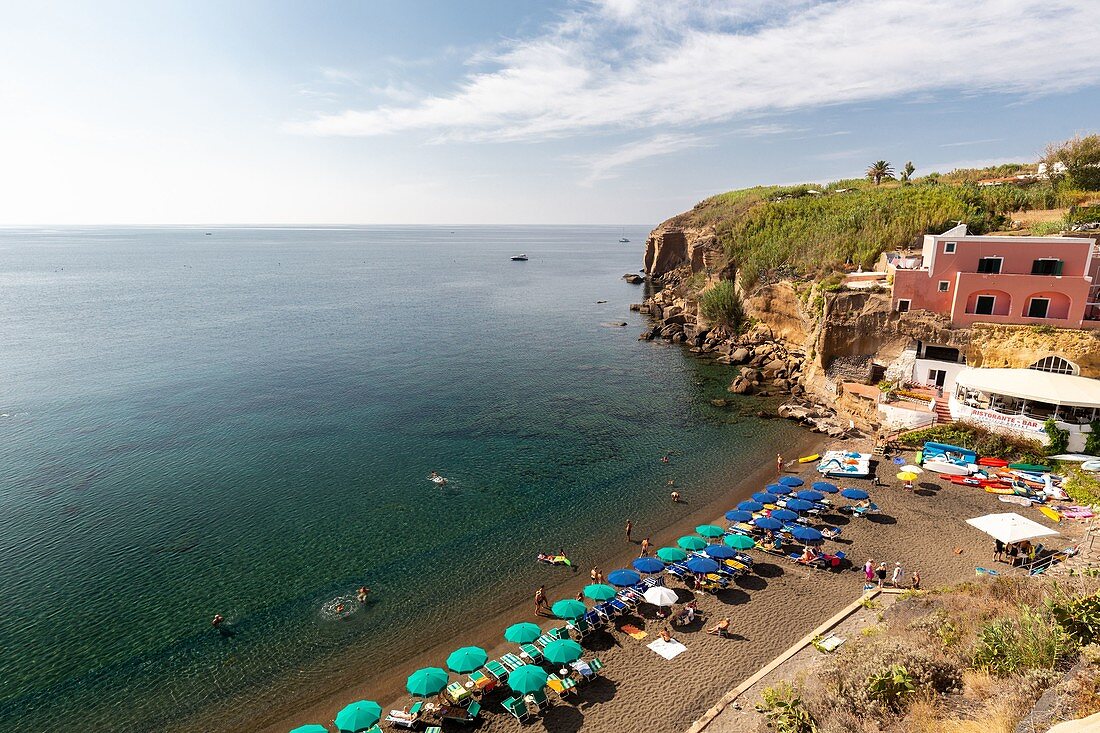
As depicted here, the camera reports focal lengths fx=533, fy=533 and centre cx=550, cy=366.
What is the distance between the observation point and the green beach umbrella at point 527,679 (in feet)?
61.4

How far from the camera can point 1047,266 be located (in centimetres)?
3975

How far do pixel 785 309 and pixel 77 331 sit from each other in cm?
9964

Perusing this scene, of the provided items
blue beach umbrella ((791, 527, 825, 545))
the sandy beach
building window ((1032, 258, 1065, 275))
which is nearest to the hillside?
building window ((1032, 258, 1065, 275))

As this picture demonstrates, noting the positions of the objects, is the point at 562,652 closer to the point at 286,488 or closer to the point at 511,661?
the point at 511,661

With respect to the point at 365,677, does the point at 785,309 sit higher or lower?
higher

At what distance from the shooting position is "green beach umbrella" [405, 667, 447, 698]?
751 inches

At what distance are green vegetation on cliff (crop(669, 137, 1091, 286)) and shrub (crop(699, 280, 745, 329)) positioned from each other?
2.46m

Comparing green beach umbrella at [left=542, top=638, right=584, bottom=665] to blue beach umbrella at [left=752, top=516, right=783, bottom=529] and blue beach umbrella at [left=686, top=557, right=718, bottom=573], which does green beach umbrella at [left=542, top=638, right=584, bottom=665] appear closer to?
blue beach umbrella at [left=686, top=557, right=718, bottom=573]

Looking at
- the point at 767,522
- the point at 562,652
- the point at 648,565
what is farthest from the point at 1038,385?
the point at 562,652

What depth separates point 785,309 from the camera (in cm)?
6131

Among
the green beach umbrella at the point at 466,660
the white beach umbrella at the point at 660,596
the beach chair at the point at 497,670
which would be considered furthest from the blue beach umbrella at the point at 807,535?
the green beach umbrella at the point at 466,660

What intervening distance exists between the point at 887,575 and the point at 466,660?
20.0 metres

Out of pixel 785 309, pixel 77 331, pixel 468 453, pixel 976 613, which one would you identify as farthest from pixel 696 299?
pixel 77 331

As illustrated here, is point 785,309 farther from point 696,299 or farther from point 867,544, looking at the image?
point 867,544
